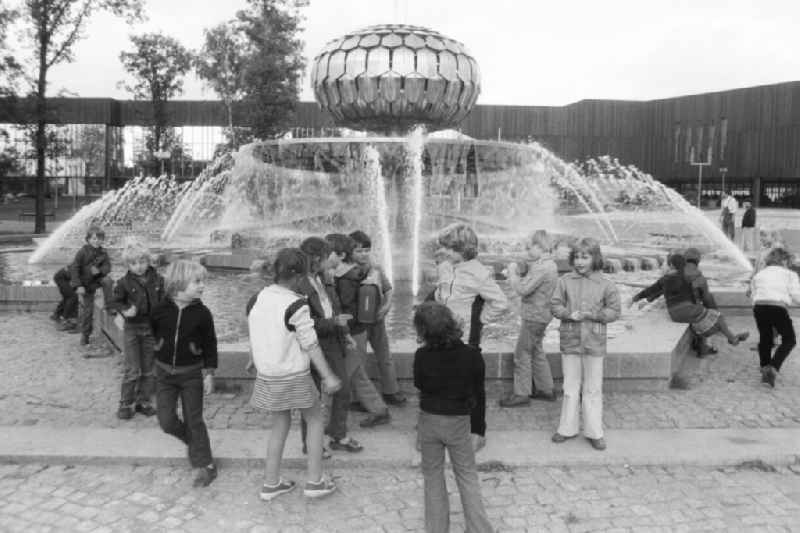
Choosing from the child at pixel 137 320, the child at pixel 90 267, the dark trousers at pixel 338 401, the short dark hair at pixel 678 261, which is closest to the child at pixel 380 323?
the dark trousers at pixel 338 401

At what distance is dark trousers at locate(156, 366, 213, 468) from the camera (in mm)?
4148

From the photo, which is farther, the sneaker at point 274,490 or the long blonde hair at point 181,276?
the long blonde hair at point 181,276

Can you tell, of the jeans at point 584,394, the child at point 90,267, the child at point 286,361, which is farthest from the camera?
the child at point 90,267

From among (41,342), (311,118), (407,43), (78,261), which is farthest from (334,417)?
(311,118)

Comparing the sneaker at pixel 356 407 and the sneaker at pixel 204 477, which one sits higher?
the sneaker at pixel 356 407

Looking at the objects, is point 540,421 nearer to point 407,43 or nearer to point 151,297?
point 151,297

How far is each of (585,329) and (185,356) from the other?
2.49 m

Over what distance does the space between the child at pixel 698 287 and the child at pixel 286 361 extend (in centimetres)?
444

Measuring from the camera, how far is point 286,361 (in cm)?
383

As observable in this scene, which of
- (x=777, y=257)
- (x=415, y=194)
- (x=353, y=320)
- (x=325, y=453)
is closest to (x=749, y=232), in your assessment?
(x=415, y=194)

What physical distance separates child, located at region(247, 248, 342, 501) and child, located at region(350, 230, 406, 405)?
34.2 inches

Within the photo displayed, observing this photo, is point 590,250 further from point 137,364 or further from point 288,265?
point 137,364

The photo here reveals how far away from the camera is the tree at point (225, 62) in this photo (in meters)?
41.2

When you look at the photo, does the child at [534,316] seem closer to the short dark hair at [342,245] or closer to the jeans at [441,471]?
the short dark hair at [342,245]
